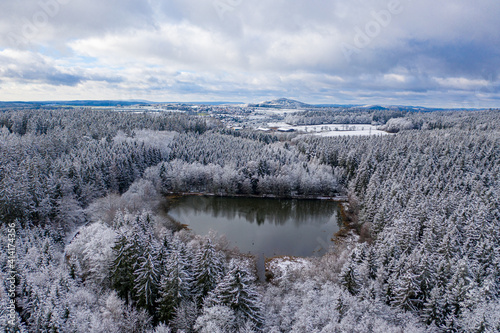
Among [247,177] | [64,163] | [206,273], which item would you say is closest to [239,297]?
[206,273]

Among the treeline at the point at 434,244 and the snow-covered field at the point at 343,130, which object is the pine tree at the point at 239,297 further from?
the snow-covered field at the point at 343,130

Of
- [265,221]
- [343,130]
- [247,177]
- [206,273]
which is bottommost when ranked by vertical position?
[265,221]

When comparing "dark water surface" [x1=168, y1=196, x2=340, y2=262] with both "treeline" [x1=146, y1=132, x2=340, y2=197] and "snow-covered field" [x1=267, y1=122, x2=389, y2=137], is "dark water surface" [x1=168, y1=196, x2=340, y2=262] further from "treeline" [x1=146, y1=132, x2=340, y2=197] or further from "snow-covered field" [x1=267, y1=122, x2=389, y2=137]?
"snow-covered field" [x1=267, y1=122, x2=389, y2=137]

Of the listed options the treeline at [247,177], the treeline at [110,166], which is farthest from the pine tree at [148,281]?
the treeline at [247,177]

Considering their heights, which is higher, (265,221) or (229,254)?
(229,254)

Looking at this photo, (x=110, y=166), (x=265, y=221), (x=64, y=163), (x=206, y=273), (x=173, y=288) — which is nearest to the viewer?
(x=173, y=288)

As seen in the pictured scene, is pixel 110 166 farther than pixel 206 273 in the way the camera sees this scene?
Yes

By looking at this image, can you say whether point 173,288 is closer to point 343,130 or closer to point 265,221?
point 265,221

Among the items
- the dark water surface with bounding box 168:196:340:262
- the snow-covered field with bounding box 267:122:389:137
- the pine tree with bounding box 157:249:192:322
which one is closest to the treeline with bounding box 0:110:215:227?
the dark water surface with bounding box 168:196:340:262

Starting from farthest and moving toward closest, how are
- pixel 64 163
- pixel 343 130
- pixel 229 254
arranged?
pixel 343 130 → pixel 64 163 → pixel 229 254
